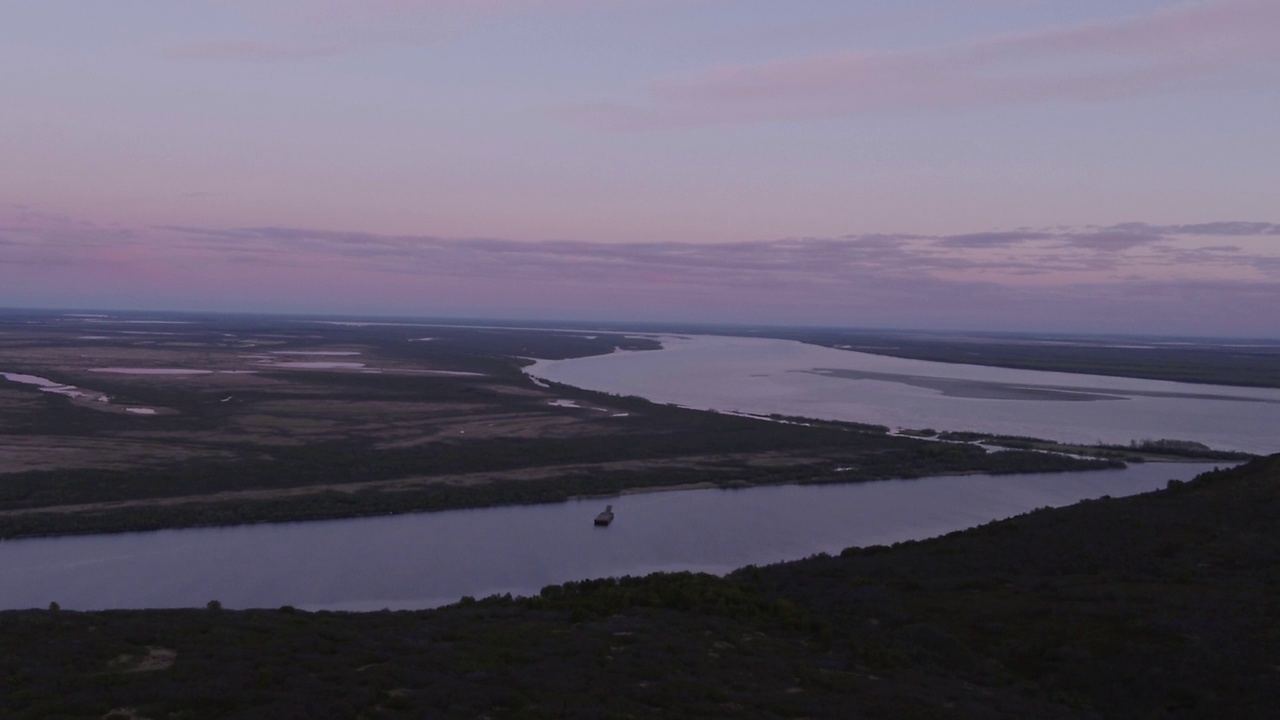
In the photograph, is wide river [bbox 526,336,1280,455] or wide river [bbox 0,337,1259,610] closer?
wide river [bbox 0,337,1259,610]

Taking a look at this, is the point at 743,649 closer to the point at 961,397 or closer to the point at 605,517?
the point at 605,517

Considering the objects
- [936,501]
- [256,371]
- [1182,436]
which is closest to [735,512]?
[936,501]

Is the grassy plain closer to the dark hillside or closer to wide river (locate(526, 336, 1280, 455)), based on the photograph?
wide river (locate(526, 336, 1280, 455))

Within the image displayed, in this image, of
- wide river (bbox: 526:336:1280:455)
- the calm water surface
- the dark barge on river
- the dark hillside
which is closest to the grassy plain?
the calm water surface

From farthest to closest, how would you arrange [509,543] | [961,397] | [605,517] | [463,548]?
[961,397] → [605,517] → [509,543] → [463,548]

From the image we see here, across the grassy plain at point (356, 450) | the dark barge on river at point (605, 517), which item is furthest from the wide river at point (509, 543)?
the grassy plain at point (356, 450)

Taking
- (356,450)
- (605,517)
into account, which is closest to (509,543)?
(605,517)
